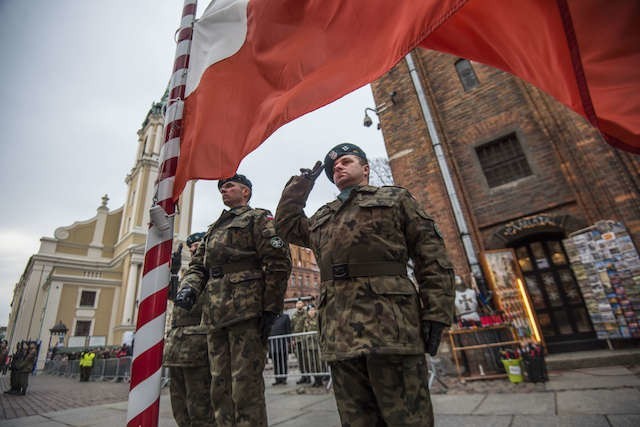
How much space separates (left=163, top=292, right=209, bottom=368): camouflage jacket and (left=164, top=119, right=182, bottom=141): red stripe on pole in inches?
52.9

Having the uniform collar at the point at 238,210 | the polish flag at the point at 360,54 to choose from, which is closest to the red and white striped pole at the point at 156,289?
the polish flag at the point at 360,54

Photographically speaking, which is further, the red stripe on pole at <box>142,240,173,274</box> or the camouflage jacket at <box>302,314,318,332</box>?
the camouflage jacket at <box>302,314,318,332</box>

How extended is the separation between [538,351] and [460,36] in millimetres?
4892

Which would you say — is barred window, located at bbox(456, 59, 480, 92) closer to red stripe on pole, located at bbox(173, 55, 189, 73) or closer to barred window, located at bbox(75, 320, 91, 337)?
red stripe on pole, located at bbox(173, 55, 189, 73)

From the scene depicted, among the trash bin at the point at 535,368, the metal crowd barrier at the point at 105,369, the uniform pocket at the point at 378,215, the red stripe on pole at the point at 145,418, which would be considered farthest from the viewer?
the metal crowd barrier at the point at 105,369

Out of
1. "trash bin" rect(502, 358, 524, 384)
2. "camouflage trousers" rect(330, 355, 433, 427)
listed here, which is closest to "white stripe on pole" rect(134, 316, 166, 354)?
"camouflage trousers" rect(330, 355, 433, 427)

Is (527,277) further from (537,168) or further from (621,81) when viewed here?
(621,81)

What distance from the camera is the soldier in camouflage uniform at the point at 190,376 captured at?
2.60m

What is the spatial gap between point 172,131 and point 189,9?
4.34 ft

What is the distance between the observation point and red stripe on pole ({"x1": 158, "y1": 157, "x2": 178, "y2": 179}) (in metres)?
2.22

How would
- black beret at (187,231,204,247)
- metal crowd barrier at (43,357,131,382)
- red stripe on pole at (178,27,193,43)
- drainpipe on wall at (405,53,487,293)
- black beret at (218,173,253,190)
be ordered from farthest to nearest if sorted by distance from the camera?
metal crowd barrier at (43,357,131,382) → drainpipe on wall at (405,53,487,293) → black beret at (187,231,204,247) → black beret at (218,173,253,190) → red stripe on pole at (178,27,193,43)

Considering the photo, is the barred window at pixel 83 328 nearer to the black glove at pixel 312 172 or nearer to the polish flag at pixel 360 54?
the polish flag at pixel 360 54

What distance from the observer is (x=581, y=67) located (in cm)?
174

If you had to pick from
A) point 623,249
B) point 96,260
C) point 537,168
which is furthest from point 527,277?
point 96,260
